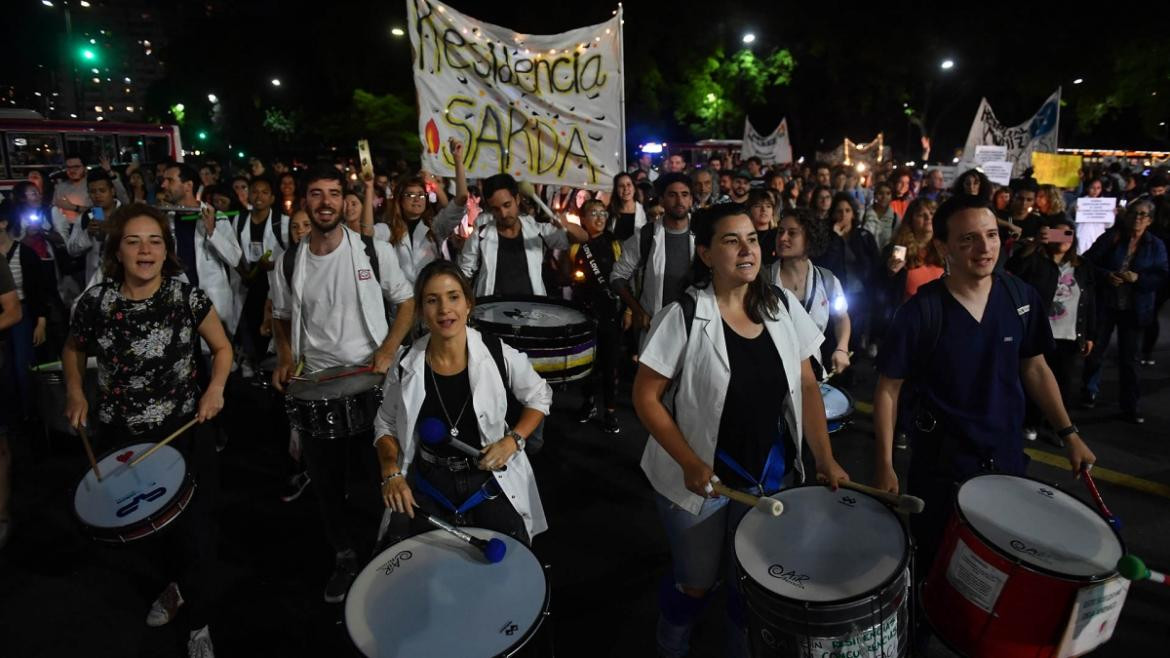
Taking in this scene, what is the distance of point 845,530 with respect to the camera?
2363 mm

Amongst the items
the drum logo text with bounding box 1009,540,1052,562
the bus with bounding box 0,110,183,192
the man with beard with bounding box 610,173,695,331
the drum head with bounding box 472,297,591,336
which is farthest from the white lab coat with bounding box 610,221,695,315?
the bus with bounding box 0,110,183,192

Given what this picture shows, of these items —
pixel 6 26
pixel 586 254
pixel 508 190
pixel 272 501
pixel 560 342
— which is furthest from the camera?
pixel 6 26

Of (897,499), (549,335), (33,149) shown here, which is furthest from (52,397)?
(33,149)

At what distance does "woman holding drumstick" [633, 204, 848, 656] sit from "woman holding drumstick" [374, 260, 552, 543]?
1.92 feet

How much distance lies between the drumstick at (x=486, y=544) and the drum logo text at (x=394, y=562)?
143 mm

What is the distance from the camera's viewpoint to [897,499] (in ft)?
7.59

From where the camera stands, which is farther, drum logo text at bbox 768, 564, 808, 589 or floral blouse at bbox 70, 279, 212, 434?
floral blouse at bbox 70, 279, 212, 434

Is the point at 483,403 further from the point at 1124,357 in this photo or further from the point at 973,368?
the point at 1124,357

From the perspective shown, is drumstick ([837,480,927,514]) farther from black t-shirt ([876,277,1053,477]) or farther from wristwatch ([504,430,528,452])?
wristwatch ([504,430,528,452])

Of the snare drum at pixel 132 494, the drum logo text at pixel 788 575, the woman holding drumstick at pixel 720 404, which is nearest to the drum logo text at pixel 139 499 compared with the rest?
the snare drum at pixel 132 494

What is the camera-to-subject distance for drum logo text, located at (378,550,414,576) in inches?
94.4

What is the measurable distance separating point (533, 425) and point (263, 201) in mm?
5181

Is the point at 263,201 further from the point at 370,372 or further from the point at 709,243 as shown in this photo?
the point at 709,243

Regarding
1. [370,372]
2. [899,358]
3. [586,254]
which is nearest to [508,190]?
[586,254]
